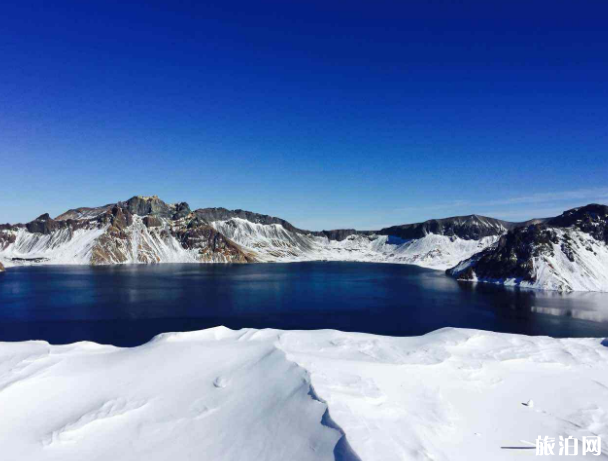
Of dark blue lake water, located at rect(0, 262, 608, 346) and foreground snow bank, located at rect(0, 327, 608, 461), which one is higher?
foreground snow bank, located at rect(0, 327, 608, 461)

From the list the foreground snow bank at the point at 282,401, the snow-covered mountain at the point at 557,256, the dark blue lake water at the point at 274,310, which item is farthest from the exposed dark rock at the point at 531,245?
the foreground snow bank at the point at 282,401

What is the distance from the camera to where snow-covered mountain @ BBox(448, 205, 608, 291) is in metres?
101

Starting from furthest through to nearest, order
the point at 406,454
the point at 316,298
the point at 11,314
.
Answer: the point at 316,298 < the point at 11,314 < the point at 406,454

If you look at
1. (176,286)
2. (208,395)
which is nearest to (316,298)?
(176,286)

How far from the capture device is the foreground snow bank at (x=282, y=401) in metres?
15.6

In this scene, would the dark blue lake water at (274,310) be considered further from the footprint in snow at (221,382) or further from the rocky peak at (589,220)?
the rocky peak at (589,220)

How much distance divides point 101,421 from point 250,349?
39.9ft

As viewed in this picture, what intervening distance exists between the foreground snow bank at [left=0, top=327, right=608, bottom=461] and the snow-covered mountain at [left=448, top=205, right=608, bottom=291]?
84831 millimetres

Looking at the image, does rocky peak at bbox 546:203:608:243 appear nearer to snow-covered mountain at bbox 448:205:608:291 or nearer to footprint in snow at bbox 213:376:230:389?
snow-covered mountain at bbox 448:205:608:291

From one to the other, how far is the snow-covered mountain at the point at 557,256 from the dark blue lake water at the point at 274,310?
9.75 m

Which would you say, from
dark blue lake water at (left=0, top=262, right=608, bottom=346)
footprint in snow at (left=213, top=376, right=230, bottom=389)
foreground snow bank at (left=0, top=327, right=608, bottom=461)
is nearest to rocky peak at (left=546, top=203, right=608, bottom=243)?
dark blue lake water at (left=0, top=262, right=608, bottom=346)

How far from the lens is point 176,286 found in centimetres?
10219

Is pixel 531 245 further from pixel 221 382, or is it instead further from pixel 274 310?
pixel 221 382

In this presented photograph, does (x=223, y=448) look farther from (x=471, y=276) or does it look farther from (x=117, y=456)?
(x=471, y=276)
